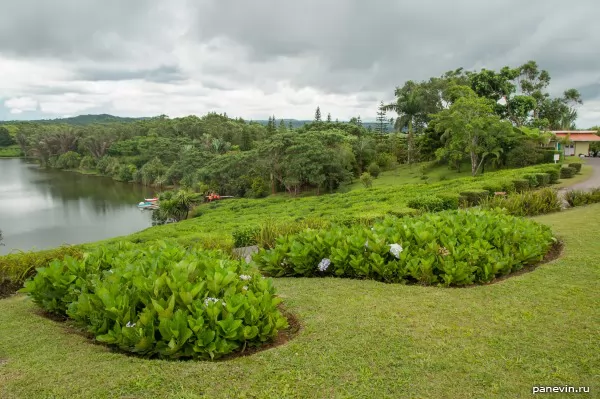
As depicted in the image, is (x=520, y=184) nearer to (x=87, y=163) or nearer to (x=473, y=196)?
(x=473, y=196)

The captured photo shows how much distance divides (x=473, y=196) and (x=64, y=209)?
36.4 meters

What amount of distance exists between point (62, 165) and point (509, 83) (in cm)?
6255

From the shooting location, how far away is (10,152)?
8881 centimetres

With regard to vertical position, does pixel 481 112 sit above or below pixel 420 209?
above

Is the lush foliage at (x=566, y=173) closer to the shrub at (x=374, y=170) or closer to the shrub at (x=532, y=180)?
the shrub at (x=532, y=180)

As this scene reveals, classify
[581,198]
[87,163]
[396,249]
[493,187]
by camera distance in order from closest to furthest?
[396,249]
[581,198]
[493,187]
[87,163]

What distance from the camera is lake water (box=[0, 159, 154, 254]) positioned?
28.4 metres

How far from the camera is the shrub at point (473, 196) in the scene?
1289 centimetres

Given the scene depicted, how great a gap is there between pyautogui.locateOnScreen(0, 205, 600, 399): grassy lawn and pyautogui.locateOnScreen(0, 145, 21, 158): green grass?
332 ft

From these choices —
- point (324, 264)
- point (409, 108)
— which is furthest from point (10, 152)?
point (324, 264)

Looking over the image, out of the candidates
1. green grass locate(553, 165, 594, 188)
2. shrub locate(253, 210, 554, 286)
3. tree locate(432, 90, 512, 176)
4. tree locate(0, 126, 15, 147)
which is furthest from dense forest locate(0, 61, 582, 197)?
tree locate(0, 126, 15, 147)

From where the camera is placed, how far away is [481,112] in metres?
24.7

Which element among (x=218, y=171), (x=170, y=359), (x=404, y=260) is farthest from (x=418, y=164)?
(x=170, y=359)

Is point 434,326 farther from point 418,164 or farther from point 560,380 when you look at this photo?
point 418,164
